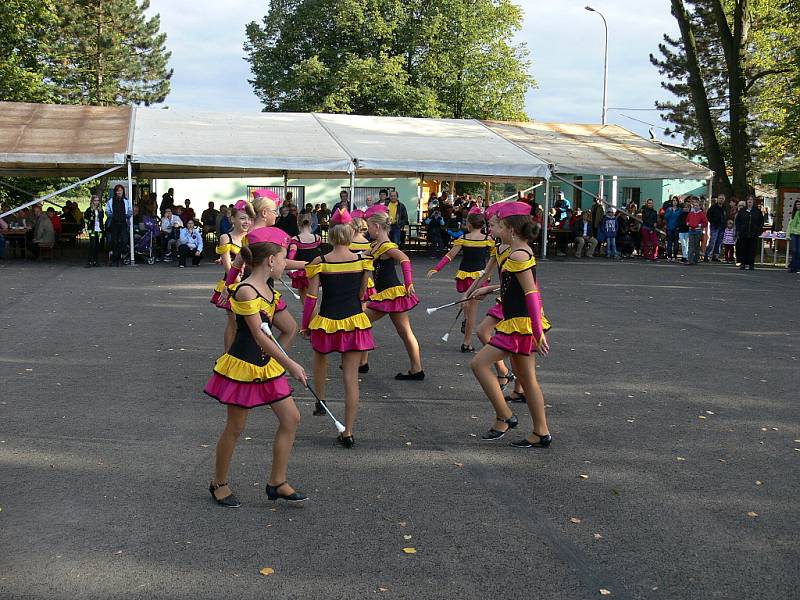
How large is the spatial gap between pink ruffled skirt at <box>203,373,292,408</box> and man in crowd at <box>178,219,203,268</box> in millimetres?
17793

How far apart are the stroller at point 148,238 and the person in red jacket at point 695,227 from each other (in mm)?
14407

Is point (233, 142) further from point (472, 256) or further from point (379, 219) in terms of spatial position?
point (379, 219)

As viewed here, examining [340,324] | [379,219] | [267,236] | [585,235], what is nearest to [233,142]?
[585,235]

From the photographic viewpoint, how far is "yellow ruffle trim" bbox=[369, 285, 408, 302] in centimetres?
915

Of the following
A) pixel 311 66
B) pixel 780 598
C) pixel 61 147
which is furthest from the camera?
pixel 311 66

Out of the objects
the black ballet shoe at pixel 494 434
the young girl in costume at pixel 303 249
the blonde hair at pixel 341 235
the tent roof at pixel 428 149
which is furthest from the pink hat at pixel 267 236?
the tent roof at pixel 428 149

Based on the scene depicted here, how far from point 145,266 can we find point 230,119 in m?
6.65

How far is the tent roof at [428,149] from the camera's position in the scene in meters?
23.8

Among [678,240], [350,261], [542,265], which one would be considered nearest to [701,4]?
[678,240]

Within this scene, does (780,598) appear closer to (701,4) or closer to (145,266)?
(145,266)

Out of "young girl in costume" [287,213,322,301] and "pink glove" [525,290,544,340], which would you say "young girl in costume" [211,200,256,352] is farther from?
"pink glove" [525,290,544,340]

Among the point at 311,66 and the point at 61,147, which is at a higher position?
the point at 311,66

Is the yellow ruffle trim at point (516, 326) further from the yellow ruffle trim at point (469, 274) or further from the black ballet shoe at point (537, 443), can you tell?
the yellow ruffle trim at point (469, 274)

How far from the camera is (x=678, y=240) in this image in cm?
2706
